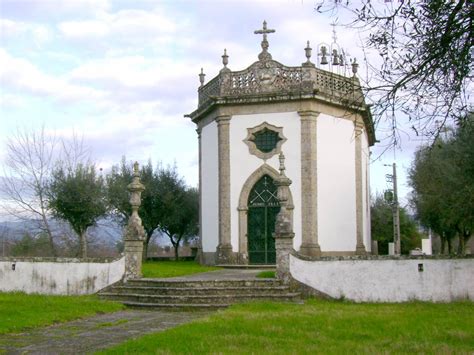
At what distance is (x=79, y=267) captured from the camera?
1784 cm

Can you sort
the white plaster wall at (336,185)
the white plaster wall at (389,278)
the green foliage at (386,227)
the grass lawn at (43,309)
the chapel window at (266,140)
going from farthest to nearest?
the green foliage at (386,227) < the chapel window at (266,140) < the white plaster wall at (336,185) < the white plaster wall at (389,278) < the grass lawn at (43,309)

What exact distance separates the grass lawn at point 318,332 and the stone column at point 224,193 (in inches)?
367

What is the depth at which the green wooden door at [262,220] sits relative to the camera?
78.8 feet

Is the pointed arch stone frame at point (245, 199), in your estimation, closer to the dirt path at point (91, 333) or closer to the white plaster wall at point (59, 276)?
the white plaster wall at point (59, 276)

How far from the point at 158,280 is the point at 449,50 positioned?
10.9 m

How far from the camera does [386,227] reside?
46.6m

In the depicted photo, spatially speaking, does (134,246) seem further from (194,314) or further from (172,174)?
(172,174)

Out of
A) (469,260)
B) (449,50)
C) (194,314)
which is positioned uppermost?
(449,50)

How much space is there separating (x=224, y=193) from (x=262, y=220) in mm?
1797

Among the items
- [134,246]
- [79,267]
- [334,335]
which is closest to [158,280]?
[134,246]

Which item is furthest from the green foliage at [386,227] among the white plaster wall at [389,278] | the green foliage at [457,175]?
the white plaster wall at [389,278]

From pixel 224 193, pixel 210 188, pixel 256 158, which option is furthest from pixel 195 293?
pixel 210 188

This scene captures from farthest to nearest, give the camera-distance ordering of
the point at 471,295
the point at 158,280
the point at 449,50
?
the point at 158,280 → the point at 471,295 → the point at 449,50

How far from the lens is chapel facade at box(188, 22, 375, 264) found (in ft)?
77.7
